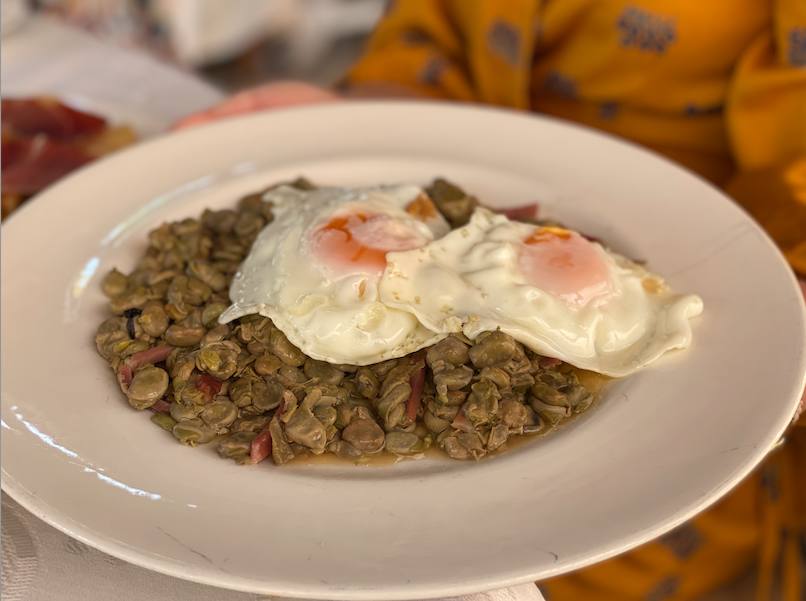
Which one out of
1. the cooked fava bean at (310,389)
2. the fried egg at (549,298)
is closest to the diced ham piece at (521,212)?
the fried egg at (549,298)

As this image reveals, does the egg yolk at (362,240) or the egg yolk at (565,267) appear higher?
the egg yolk at (565,267)

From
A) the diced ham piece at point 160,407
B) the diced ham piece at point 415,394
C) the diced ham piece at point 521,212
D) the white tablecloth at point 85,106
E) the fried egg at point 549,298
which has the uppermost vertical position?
the fried egg at point 549,298

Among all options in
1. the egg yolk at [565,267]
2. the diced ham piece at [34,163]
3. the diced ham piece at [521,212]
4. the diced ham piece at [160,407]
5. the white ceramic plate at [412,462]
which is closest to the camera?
the white ceramic plate at [412,462]

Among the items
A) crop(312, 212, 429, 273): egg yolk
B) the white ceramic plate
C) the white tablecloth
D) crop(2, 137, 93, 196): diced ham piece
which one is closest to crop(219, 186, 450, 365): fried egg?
crop(312, 212, 429, 273): egg yolk

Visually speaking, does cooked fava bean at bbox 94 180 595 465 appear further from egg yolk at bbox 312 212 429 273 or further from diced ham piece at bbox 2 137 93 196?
diced ham piece at bbox 2 137 93 196

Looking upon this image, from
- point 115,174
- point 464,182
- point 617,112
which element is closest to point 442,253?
point 464,182

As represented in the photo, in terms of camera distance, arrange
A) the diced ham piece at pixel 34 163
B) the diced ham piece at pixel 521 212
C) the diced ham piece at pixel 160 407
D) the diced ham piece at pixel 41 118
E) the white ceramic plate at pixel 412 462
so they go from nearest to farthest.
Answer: the white ceramic plate at pixel 412 462
the diced ham piece at pixel 160 407
the diced ham piece at pixel 521 212
the diced ham piece at pixel 34 163
the diced ham piece at pixel 41 118

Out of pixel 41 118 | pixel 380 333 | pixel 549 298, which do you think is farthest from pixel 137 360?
pixel 41 118

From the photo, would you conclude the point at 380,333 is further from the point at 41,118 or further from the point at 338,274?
the point at 41,118

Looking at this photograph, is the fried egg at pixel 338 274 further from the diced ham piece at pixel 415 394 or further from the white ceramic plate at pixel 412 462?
the white ceramic plate at pixel 412 462
